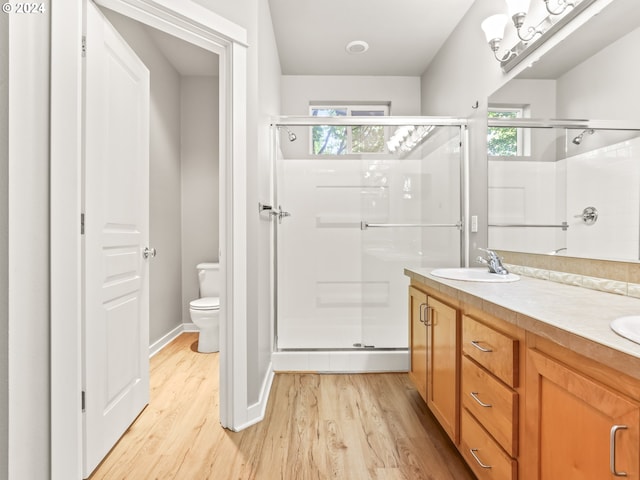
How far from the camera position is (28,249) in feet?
3.30

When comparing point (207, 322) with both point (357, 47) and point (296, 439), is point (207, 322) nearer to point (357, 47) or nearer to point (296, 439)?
point (296, 439)

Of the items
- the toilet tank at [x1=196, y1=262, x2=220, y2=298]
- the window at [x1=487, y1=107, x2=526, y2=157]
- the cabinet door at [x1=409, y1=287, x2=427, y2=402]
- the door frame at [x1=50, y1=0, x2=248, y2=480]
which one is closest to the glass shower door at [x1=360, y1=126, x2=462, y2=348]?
the window at [x1=487, y1=107, x2=526, y2=157]

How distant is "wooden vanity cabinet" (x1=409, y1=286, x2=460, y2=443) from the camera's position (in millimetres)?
1379

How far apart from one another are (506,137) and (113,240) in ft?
7.23

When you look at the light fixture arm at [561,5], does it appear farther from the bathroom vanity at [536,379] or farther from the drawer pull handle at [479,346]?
the drawer pull handle at [479,346]

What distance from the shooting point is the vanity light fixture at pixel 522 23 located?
1463 mm

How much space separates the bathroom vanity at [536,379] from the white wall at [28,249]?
1.49m

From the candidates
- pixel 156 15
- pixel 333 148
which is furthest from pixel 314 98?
pixel 156 15

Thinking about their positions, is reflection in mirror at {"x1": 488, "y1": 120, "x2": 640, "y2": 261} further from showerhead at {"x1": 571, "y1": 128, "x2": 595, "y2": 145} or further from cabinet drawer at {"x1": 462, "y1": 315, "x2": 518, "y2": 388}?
cabinet drawer at {"x1": 462, "y1": 315, "x2": 518, "y2": 388}

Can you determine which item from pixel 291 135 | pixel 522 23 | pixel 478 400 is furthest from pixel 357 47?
pixel 478 400

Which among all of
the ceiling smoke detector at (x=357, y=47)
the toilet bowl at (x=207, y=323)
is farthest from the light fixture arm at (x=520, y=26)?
the toilet bowl at (x=207, y=323)

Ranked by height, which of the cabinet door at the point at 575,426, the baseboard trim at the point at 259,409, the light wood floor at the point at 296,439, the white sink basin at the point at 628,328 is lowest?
the light wood floor at the point at 296,439

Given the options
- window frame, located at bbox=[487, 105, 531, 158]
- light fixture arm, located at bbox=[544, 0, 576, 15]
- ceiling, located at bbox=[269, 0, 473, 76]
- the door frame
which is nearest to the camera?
the door frame

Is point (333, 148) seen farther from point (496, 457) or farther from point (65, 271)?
point (496, 457)
